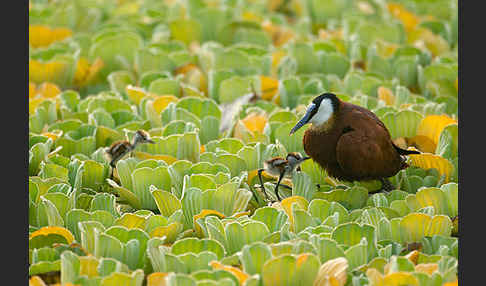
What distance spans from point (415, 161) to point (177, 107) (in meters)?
1.26

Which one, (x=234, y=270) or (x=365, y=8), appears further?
(x=365, y=8)

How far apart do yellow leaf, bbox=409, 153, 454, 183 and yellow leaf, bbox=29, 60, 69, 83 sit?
2.23 meters

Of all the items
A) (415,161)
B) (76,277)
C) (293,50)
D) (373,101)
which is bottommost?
(76,277)

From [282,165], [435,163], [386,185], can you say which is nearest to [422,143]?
[435,163]

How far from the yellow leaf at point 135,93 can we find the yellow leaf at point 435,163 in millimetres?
1542

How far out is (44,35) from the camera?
17.7 feet

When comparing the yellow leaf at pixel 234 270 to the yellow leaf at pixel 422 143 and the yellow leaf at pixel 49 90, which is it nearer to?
the yellow leaf at pixel 422 143

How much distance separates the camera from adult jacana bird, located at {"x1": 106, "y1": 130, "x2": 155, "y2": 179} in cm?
337

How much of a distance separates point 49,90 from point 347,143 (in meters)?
2.06

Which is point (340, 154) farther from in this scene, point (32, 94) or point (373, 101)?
point (32, 94)

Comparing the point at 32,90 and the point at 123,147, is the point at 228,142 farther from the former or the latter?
the point at 32,90

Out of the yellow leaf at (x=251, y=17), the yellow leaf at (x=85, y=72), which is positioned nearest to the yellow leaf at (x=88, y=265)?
the yellow leaf at (x=85, y=72)

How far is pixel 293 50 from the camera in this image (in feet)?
15.8

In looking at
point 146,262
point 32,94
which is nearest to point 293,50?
point 32,94
